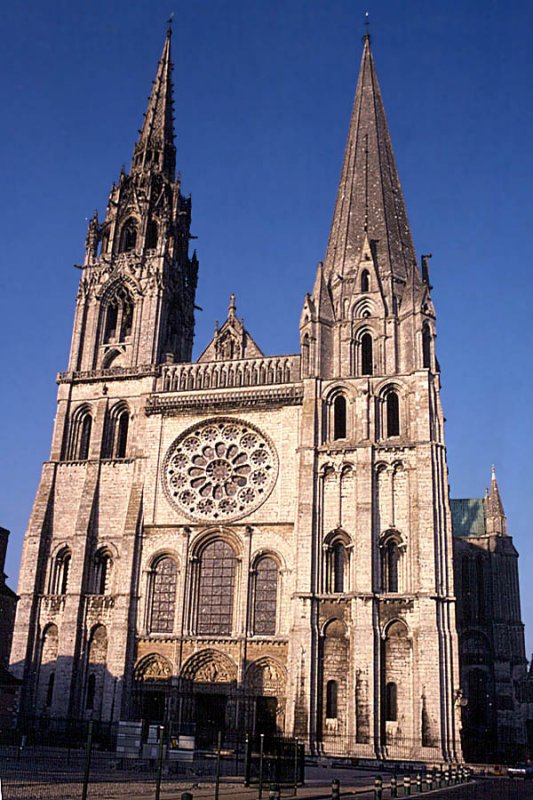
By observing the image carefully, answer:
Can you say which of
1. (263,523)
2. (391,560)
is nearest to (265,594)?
(263,523)

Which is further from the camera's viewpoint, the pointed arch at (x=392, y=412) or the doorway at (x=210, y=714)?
the pointed arch at (x=392, y=412)

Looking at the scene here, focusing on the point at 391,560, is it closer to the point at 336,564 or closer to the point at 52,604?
the point at 336,564

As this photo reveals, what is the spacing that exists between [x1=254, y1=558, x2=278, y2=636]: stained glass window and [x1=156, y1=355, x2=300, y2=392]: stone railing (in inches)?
341

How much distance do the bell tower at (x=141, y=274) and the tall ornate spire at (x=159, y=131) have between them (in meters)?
0.08

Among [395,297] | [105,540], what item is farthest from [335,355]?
[105,540]

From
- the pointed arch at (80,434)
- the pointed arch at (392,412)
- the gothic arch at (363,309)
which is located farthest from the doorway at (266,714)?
the gothic arch at (363,309)

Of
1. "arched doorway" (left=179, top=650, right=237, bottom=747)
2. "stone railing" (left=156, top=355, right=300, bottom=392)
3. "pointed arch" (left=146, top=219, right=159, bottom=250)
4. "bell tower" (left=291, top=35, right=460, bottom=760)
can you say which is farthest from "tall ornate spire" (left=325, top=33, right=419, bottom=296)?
"arched doorway" (left=179, top=650, right=237, bottom=747)

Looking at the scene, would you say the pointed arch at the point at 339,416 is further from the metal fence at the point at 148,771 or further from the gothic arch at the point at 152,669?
the metal fence at the point at 148,771

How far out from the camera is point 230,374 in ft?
132

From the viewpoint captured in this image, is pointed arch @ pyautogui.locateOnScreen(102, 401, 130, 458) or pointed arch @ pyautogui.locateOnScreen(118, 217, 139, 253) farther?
pointed arch @ pyautogui.locateOnScreen(118, 217, 139, 253)

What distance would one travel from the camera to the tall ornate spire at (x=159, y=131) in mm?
49375

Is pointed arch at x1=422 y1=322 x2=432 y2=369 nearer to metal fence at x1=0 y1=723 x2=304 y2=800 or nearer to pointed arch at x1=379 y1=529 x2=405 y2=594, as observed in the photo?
pointed arch at x1=379 y1=529 x2=405 y2=594

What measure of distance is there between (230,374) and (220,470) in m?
4.79

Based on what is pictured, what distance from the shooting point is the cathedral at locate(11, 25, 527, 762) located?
33062 mm
